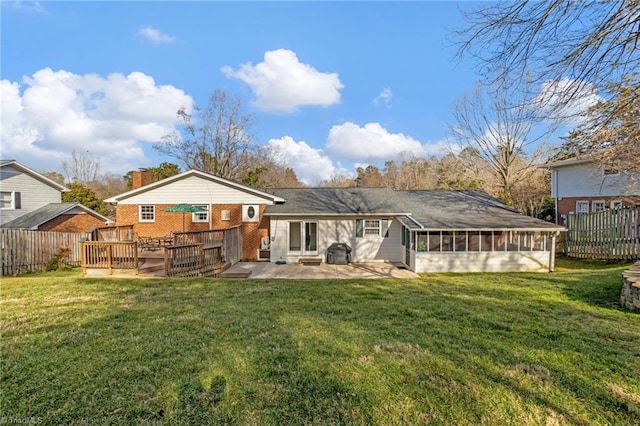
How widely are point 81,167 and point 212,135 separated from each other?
2198 cm

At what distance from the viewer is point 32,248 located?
13.1 m

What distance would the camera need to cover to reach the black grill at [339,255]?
1475 centimetres

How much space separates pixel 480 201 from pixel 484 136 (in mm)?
11162

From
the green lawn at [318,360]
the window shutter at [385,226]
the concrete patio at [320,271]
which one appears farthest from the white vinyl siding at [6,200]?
the window shutter at [385,226]

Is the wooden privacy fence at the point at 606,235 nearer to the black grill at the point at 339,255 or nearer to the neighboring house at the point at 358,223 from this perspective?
the neighboring house at the point at 358,223

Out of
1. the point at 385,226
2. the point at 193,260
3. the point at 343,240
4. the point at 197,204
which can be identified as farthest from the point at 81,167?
the point at 385,226

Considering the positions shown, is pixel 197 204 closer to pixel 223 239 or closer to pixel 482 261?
pixel 223 239

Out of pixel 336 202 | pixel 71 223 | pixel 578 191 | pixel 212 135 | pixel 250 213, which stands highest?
pixel 212 135

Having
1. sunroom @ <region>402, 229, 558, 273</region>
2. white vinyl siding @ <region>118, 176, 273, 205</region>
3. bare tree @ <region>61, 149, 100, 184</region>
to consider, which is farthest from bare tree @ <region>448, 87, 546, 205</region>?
bare tree @ <region>61, 149, 100, 184</region>

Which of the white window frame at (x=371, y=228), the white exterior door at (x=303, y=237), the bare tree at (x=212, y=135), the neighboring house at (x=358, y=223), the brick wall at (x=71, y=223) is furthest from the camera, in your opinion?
the bare tree at (x=212, y=135)

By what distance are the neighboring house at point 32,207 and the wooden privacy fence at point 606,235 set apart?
25.2 metres

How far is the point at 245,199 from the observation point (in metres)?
16.4

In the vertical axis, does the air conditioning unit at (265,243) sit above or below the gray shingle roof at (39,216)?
below

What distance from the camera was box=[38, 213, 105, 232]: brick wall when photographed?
1752cm
